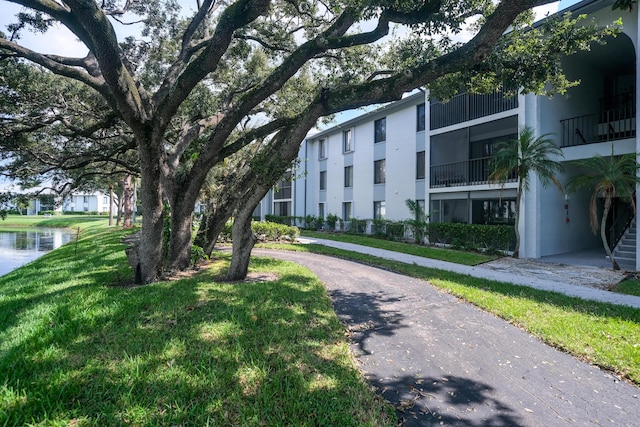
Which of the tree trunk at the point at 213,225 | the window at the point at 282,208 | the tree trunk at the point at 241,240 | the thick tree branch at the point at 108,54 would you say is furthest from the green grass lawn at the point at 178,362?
the window at the point at 282,208

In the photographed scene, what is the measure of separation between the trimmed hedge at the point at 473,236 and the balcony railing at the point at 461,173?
2169 mm

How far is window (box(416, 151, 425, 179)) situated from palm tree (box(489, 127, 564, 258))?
19.6ft

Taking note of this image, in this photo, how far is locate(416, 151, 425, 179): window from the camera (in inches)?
744

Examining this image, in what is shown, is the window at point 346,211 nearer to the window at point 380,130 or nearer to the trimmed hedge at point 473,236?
the window at point 380,130

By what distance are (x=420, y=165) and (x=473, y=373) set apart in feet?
54.2

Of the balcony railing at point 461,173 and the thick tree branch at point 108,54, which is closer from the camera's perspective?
the thick tree branch at point 108,54

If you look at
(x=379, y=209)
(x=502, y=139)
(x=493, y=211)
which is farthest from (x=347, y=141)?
(x=493, y=211)

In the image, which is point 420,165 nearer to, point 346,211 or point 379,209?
point 379,209

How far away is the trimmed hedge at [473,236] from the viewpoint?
13.4m

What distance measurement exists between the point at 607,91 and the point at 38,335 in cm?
2085

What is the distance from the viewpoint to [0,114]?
10273mm

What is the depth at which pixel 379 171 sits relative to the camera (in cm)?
2222

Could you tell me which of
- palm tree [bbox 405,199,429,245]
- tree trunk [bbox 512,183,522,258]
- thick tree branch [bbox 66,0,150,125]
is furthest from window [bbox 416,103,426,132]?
thick tree branch [bbox 66,0,150,125]

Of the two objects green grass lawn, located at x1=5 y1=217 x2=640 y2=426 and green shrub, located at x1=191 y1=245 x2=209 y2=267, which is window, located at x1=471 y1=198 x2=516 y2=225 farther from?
green shrub, located at x1=191 y1=245 x2=209 y2=267
